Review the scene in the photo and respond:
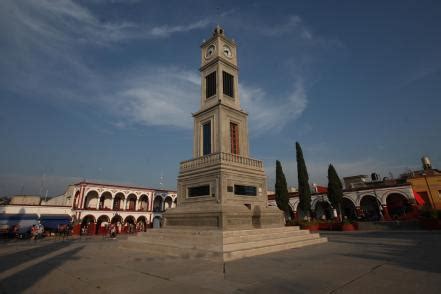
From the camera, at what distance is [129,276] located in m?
6.90

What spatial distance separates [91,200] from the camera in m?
40.9

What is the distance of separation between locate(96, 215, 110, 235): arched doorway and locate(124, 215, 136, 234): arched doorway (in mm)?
3087

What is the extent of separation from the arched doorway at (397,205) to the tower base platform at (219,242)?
25.0 metres

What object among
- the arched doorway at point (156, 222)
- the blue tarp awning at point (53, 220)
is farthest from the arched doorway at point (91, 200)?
the arched doorway at point (156, 222)

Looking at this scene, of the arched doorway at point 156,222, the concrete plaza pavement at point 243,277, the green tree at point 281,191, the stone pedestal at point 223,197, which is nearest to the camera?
the concrete plaza pavement at point 243,277

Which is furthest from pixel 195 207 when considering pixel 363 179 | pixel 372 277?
pixel 363 179

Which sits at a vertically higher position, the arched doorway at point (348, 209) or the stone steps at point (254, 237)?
the arched doorway at point (348, 209)

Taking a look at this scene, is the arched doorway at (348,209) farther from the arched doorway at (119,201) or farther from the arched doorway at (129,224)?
the arched doorway at (119,201)

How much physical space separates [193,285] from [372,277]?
4.56 meters

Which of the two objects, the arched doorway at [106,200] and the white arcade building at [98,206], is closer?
the white arcade building at [98,206]

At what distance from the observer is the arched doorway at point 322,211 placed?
4044cm

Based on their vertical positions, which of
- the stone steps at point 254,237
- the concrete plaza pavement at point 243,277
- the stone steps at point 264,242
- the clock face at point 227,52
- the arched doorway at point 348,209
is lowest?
the concrete plaza pavement at point 243,277

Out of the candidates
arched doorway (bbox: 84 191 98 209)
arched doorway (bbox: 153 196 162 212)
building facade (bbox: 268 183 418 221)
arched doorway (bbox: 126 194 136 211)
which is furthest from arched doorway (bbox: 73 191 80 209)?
building facade (bbox: 268 183 418 221)

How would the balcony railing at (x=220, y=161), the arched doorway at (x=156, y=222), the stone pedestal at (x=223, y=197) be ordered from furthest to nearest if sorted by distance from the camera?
1. the arched doorway at (x=156, y=222)
2. the balcony railing at (x=220, y=161)
3. the stone pedestal at (x=223, y=197)
